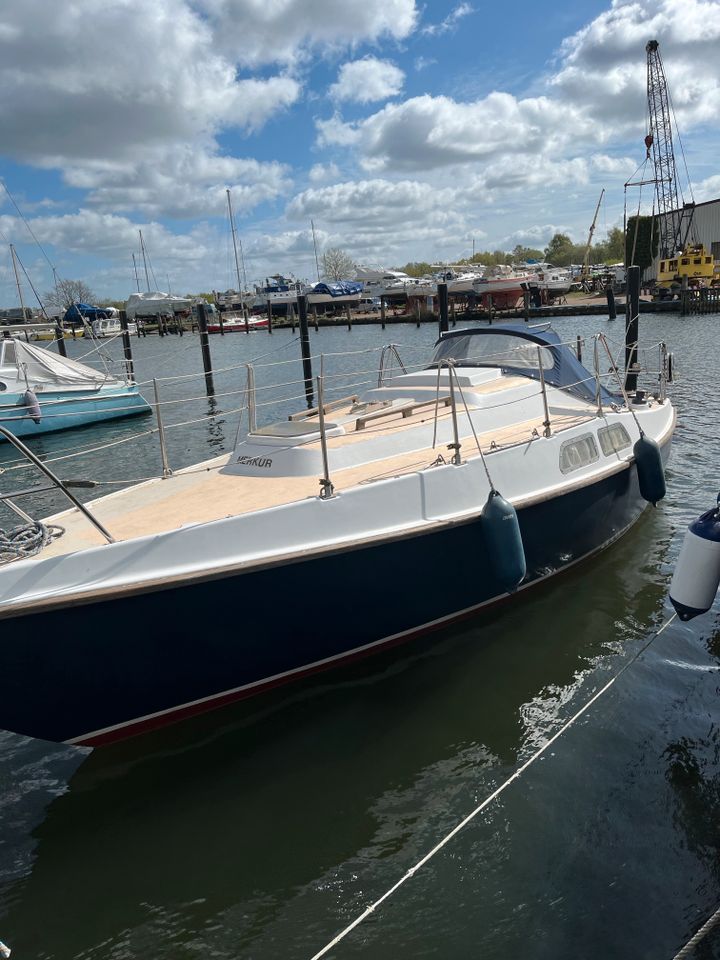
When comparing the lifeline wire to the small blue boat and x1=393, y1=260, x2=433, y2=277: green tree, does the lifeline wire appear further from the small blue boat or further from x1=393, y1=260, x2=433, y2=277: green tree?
x1=393, y1=260, x2=433, y2=277: green tree

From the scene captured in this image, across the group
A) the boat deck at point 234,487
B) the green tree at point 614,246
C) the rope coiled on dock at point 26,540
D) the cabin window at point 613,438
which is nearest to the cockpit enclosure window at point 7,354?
the boat deck at point 234,487

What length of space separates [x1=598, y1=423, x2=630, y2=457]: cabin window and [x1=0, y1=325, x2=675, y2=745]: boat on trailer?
0.11 ft

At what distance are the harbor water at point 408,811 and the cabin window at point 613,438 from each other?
2.04 metres

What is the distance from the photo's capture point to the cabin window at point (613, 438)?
867 centimetres

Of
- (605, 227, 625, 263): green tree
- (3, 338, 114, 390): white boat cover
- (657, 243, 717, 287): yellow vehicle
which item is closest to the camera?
(3, 338, 114, 390): white boat cover

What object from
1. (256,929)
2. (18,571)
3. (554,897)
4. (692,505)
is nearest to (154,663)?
(18,571)

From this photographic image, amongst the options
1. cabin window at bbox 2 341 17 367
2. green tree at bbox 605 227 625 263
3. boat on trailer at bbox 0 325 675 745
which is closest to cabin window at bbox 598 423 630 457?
boat on trailer at bbox 0 325 675 745

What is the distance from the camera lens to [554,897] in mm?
4230

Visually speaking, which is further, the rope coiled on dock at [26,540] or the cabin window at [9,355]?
the cabin window at [9,355]

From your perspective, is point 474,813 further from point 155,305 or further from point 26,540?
point 155,305

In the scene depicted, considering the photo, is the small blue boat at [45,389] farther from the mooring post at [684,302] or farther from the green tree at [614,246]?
the green tree at [614,246]

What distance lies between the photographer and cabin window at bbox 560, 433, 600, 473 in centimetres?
798

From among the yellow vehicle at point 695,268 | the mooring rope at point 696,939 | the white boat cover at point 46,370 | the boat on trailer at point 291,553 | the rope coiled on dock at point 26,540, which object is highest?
the yellow vehicle at point 695,268

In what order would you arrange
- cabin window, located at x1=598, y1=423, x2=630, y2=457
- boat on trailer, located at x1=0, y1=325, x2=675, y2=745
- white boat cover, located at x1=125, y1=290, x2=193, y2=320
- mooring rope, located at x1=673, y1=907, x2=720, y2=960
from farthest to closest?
1. white boat cover, located at x1=125, y1=290, x2=193, y2=320
2. cabin window, located at x1=598, y1=423, x2=630, y2=457
3. boat on trailer, located at x1=0, y1=325, x2=675, y2=745
4. mooring rope, located at x1=673, y1=907, x2=720, y2=960
